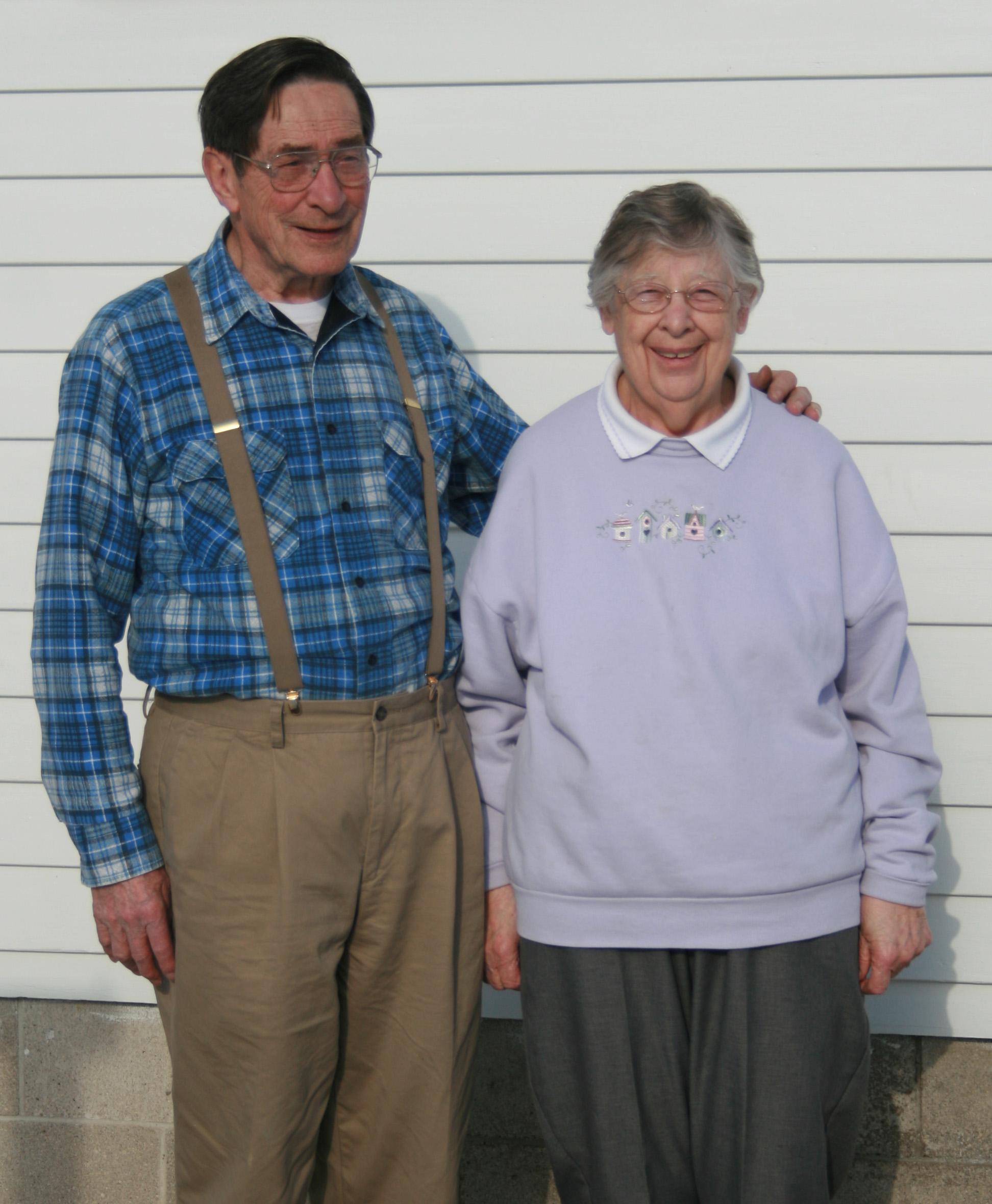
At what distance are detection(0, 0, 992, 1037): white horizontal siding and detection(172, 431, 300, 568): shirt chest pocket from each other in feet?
2.70

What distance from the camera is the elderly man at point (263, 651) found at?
1.77 meters

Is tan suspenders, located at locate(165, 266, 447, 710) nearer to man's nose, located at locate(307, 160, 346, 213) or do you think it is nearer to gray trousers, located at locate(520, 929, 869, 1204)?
man's nose, located at locate(307, 160, 346, 213)

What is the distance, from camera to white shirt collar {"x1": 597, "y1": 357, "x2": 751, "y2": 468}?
5.77ft

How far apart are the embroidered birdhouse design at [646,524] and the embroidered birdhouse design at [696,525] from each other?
0.04 m

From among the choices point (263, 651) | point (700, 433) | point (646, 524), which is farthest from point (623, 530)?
point (263, 651)

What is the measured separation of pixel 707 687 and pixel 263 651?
62cm

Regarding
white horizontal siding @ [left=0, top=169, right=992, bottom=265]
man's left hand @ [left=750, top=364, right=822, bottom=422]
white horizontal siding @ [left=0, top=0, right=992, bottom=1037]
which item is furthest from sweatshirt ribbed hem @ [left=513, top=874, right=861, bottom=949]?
white horizontal siding @ [left=0, top=169, right=992, bottom=265]

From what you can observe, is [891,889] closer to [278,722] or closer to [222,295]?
→ [278,722]

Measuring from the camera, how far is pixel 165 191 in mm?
2447

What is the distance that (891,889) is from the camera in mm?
1780

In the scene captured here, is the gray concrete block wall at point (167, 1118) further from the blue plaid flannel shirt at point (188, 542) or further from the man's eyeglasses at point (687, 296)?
the man's eyeglasses at point (687, 296)

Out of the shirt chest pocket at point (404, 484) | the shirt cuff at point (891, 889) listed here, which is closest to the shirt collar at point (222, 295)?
the shirt chest pocket at point (404, 484)

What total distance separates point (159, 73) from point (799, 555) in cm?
159

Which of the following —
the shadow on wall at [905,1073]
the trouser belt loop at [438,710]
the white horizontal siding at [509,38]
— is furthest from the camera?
the shadow on wall at [905,1073]
